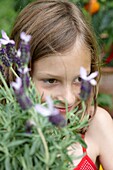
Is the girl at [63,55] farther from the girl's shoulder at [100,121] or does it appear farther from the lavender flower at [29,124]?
the lavender flower at [29,124]

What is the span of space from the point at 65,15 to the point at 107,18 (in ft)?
4.18

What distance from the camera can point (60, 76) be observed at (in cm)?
138

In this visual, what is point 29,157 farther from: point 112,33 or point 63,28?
point 112,33

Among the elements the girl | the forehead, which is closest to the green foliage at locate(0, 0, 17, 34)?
the girl

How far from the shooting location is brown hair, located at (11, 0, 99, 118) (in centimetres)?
143

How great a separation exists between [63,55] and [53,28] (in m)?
0.09

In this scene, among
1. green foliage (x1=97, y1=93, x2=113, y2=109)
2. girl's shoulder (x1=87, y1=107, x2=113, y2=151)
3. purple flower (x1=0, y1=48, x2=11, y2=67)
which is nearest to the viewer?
purple flower (x1=0, y1=48, x2=11, y2=67)

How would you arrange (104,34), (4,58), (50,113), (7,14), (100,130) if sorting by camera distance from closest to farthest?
(50,113), (4,58), (100,130), (7,14), (104,34)

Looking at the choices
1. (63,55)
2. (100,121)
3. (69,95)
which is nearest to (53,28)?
(63,55)

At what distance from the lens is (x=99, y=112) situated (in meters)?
1.68

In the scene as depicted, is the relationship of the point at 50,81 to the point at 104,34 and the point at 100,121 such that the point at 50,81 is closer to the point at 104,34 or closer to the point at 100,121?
the point at 100,121

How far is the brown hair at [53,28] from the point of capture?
1433 mm

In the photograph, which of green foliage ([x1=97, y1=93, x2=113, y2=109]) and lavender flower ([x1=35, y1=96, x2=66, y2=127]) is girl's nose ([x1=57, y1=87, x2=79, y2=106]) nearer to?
lavender flower ([x1=35, y1=96, x2=66, y2=127])

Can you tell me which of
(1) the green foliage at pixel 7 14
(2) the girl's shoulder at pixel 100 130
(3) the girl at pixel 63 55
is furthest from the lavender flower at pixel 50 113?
(1) the green foliage at pixel 7 14
